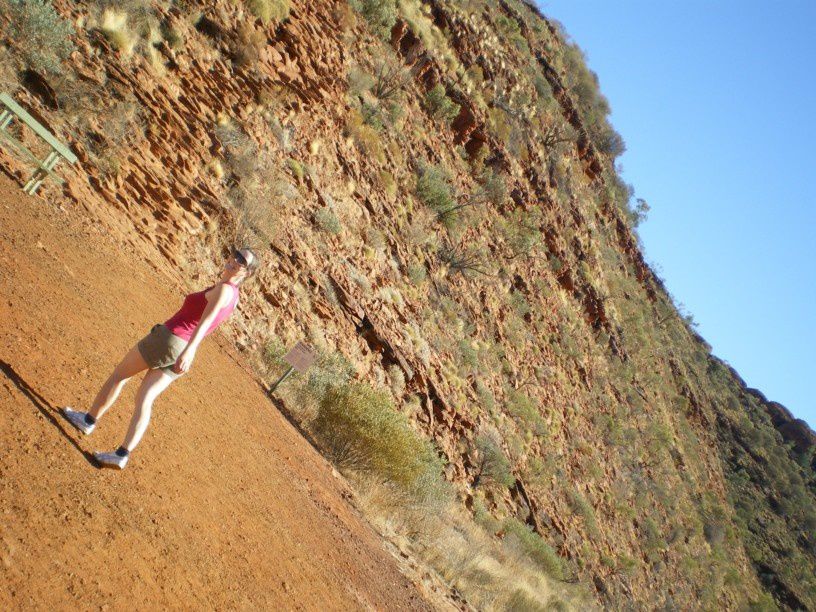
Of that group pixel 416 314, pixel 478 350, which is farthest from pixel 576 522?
pixel 416 314

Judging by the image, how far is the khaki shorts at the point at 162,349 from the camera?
4051mm

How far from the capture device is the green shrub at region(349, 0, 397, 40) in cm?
1797

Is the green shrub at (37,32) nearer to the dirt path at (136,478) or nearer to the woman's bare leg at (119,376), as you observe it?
the dirt path at (136,478)

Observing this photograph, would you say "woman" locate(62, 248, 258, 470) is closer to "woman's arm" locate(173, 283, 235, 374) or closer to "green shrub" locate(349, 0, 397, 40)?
"woman's arm" locate(173, 283, 235, 374)

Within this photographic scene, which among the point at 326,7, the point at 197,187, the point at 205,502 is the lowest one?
the point at 205,502

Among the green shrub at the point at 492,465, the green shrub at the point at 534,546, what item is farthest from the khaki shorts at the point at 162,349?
the green shrub at the point at 534,546

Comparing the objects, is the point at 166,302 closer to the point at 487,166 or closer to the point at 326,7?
the point at 326,7

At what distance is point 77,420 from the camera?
13.9 ft

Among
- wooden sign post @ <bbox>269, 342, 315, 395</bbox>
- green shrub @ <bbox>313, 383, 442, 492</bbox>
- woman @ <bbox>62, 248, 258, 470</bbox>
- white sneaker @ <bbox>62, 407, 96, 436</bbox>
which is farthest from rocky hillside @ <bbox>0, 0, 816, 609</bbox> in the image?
woman @ <bbox>62, 248, 258, 470</bbox>

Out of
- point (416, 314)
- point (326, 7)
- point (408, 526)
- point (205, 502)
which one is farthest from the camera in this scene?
point (326, 7)

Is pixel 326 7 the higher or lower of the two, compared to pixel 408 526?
higher

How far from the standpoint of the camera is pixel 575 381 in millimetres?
22000

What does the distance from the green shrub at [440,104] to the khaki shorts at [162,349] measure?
16.6 m

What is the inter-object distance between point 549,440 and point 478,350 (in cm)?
385
